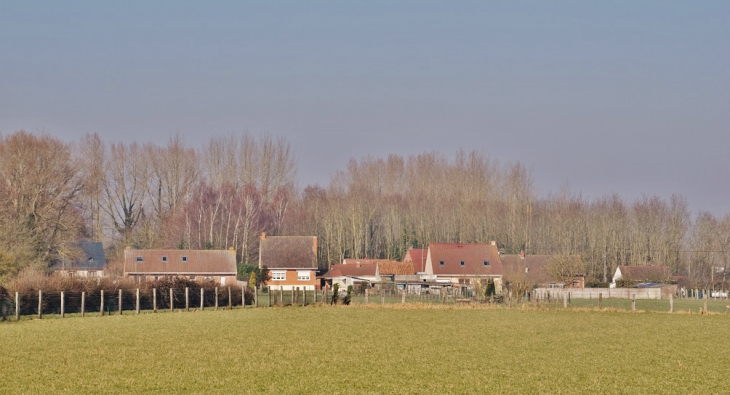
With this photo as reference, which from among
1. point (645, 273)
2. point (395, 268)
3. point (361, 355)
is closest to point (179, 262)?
point (395, 268)

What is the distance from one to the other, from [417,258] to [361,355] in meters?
82.0

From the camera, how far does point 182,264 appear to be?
88.1 m

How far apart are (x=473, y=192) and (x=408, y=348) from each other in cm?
10209

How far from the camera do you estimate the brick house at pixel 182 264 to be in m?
86.0

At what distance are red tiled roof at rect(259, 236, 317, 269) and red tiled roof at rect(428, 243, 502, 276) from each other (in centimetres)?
1310

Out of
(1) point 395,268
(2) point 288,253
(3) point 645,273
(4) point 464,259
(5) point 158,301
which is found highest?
(2) point 288,253

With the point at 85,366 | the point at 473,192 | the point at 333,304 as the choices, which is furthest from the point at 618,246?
the point at 85,366

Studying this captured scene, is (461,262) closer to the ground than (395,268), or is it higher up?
higher up

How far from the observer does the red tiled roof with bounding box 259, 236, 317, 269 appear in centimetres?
9488

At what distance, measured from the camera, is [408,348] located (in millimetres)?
27625

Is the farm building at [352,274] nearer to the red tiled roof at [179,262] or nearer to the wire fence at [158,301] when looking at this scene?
the red tiled roof at [179,262]

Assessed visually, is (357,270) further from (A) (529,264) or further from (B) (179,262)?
(A) (529,264)

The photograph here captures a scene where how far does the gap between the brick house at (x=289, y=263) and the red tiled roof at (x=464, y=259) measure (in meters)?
13.2

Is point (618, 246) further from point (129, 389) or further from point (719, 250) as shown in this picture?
point (129, 389)
